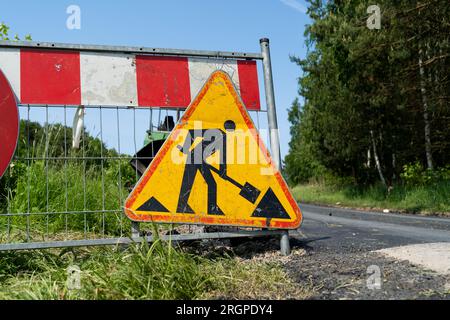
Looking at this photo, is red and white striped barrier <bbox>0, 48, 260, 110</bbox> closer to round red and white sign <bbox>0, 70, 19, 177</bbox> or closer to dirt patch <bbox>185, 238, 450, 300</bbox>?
round red and white sign <bbox>0, 70, 19, 177</bbox>

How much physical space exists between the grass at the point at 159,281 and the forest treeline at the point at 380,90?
13.1 metres

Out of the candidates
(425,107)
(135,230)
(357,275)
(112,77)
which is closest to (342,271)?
(357,275)

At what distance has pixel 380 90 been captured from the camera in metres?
17.6

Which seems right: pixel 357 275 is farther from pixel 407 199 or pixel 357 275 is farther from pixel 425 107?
pixel 425 107

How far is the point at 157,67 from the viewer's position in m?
3.94

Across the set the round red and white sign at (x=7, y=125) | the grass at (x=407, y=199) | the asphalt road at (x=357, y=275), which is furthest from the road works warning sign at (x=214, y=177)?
the grass at (x=407, y=199)

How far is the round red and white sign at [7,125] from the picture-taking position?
11.4ft

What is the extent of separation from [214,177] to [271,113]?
→ 2.97 feet

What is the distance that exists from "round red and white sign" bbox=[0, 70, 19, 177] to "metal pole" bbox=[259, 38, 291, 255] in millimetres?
2142

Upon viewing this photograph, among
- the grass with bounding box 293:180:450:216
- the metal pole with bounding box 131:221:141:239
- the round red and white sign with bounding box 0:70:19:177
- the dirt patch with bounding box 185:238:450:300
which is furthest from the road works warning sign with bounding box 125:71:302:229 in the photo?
the grass with bounding box 293:180:450:216
